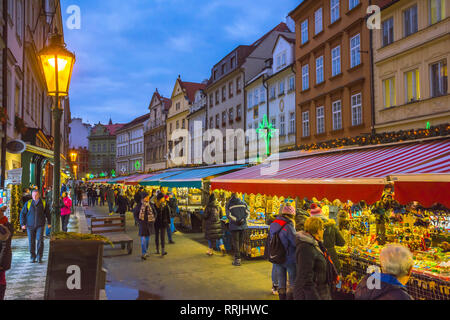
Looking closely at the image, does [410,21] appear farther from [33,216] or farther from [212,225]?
[33,216]

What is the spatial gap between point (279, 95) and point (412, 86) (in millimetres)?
12232

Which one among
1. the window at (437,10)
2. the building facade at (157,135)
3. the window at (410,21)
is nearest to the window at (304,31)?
the window at (410,21)

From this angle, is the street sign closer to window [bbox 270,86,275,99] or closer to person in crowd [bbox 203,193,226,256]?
person in crowd [bbox 203,193,226,256]

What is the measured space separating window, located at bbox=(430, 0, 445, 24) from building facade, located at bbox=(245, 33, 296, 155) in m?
11.0

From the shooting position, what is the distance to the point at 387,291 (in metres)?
3.28

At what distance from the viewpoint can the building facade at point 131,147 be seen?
243 ft

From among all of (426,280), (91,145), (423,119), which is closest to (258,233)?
(426,280)

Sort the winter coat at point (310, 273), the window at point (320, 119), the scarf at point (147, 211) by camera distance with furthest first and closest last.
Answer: the window at point (320, 119) → the scarf at point (147, 211) → the winter coat at point (310, 273)

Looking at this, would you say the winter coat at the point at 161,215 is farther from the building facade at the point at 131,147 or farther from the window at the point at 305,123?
the building facade at the point at 131,147

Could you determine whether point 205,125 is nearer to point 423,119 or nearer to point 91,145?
point 423,119

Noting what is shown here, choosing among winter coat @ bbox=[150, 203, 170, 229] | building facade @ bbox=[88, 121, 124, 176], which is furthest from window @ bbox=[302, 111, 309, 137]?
building facade @ bbox=[88, 121, 124, 176]

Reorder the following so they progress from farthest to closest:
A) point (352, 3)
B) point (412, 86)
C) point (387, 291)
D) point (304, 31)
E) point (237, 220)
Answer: point (304, 31), point (352, 3), point (412, 86), point (237, 220), point (387, 291)

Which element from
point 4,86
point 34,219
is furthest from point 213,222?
point 4,86

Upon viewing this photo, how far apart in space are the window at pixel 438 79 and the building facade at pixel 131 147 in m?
62.1
